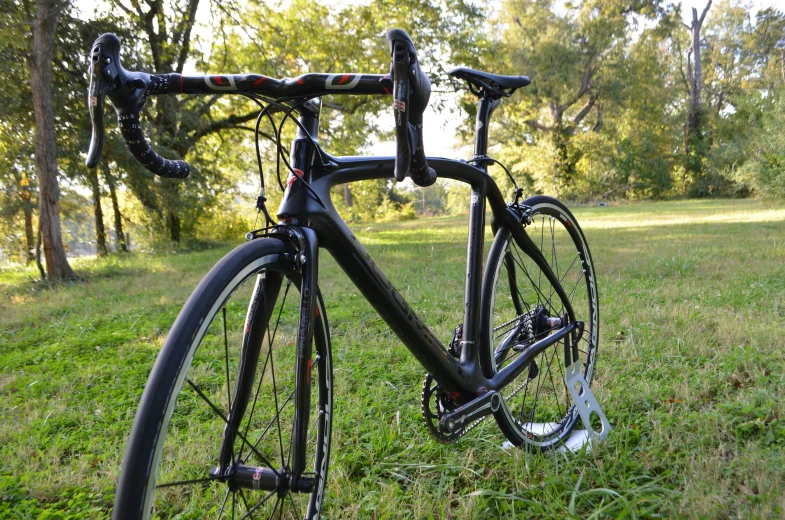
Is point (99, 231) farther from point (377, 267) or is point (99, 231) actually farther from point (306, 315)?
point (306, 315)

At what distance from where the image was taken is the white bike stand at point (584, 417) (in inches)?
77.7

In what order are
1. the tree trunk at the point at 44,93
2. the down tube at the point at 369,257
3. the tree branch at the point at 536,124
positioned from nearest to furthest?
the down tube at the point at 369,257, the tree trunk at the point at 44,93, the tree branch at the point at 536,124

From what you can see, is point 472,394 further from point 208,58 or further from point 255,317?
point 208,58

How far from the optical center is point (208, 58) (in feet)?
36.8

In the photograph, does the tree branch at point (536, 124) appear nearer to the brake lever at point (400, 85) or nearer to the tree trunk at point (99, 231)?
the tree trunk at point (99, 231)

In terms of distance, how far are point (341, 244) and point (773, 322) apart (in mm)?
3131

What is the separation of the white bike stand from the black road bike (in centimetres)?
4

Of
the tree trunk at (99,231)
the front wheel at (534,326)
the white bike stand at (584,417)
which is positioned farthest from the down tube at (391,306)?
the tree trunk at (99,231)

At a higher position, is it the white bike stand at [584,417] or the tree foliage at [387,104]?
the tree foliage at [387,104]

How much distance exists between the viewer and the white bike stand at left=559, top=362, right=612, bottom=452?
6.47ft

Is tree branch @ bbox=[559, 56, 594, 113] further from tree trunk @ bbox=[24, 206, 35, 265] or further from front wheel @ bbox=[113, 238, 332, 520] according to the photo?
front wheel @ bbox=[113, 238, 332, 520]

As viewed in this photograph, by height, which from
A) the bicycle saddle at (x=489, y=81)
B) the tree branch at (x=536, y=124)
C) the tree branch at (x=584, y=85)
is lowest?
the bicycle saddle at (x=489, y=81)

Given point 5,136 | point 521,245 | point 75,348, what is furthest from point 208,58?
point 521,245

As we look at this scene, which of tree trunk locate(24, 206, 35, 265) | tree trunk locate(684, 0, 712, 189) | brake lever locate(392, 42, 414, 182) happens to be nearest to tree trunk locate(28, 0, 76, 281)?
tree trunk locate(24, 206, 35, 265)
